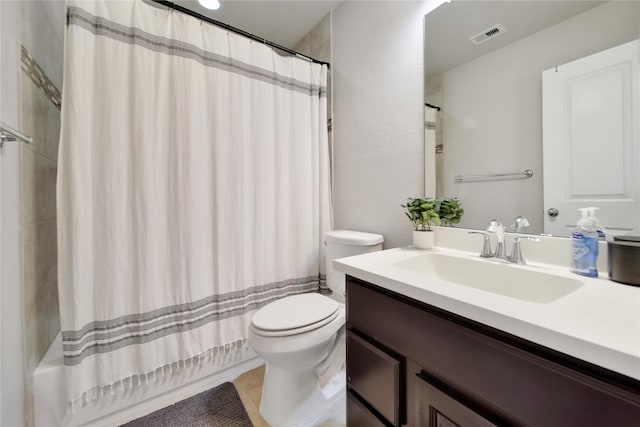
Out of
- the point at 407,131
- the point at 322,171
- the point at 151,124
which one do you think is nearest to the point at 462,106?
the point at 407,131

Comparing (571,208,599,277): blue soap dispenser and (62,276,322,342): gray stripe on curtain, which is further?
(62,276,322,342): gray stripe on curtain

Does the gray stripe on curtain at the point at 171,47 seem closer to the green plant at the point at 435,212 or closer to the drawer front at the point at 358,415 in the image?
the green plant at the point at 435,212

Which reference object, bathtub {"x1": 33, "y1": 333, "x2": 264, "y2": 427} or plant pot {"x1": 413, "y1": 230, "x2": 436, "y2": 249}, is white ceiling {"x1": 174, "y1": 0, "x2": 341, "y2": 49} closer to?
plant pot {"x1": 413, "y1": 230, "x2": 436, "y2": 249}

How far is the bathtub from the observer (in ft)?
3.37

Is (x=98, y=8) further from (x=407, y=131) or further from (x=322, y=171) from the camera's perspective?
(x=407, y=131)

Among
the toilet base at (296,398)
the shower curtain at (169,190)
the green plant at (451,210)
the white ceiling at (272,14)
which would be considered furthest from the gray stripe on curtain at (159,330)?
the white ceiling at (272,14)

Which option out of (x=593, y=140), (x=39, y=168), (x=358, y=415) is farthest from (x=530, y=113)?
(x=39, y=168)

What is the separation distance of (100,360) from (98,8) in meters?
1.53

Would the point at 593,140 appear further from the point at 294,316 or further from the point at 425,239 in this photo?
the point at 294,316

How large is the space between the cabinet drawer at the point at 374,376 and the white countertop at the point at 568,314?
220mm

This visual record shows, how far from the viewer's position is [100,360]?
42.8 inches

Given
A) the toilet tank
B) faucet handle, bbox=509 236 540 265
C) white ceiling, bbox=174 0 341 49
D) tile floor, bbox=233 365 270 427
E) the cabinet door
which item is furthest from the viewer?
white ceiling, bbox=174 0 341 49

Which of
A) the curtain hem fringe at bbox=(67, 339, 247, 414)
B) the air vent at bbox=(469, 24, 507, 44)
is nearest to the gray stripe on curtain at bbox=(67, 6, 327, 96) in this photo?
the air vent at bbox=(469, 24, 507, 44)

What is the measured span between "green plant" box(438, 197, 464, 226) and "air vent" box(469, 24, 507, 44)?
673 millimetres
